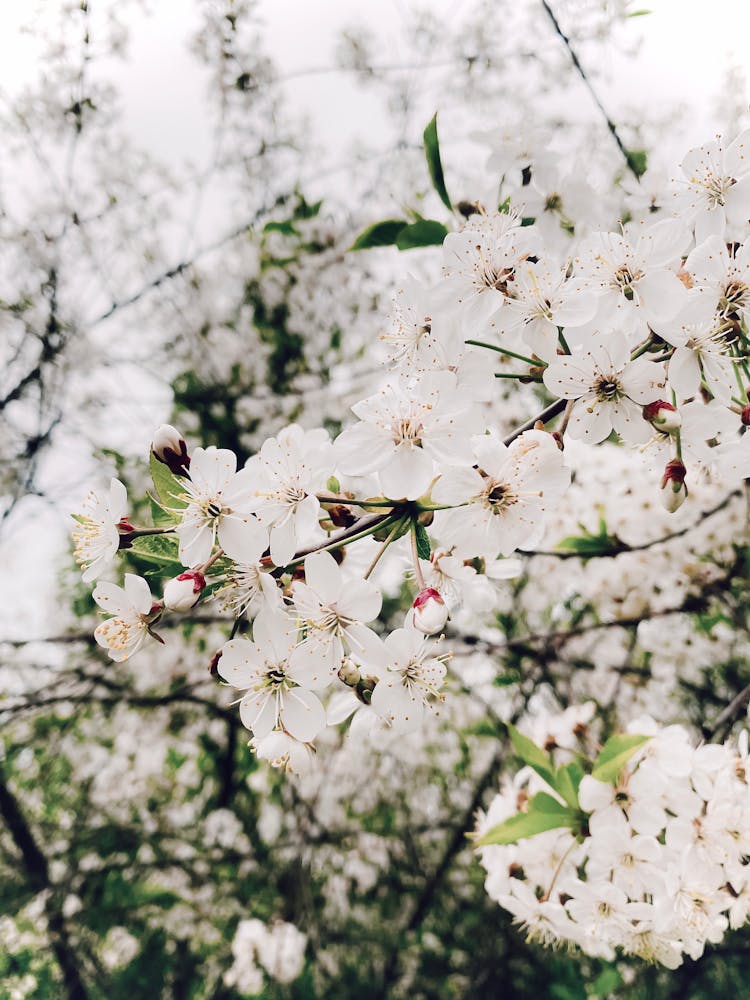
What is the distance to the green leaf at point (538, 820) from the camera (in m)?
1.01

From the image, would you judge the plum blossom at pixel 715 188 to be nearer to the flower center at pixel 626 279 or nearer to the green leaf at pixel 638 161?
the flower center at pixel 626 279

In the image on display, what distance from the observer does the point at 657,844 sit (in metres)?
0.97

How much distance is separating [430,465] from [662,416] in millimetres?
253

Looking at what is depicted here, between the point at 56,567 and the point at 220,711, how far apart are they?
1.65 metres

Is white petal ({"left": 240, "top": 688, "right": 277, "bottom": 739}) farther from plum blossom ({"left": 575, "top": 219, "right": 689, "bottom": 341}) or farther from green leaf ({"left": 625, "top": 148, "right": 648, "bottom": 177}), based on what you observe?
green leaf ({"left": 625, "top": 148, "right": 648, "bottom": 177})

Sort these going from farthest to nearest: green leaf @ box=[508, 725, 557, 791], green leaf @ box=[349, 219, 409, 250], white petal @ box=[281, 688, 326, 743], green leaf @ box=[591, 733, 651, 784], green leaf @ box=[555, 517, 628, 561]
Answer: green leaf @ box=[555, 517, 628, 561], green leaf @ box=[349, 219, 409, 250], green leaf @ box=[508, 725, 557, 791], green leaf @ box=[591, 733, 651, 784], white petal @ box=[281, 688, 326, 743]

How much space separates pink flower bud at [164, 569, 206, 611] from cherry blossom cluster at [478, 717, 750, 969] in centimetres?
69

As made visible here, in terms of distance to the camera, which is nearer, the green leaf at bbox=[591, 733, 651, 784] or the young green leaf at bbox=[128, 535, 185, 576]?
the young green leaf at bbox=[128, 535, 185, 576]

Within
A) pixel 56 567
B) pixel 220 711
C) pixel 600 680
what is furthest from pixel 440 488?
pixel 56 567

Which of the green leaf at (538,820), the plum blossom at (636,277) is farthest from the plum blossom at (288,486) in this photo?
the green leaf at (538,820)

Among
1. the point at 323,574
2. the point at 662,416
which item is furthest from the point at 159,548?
the point at 662,416

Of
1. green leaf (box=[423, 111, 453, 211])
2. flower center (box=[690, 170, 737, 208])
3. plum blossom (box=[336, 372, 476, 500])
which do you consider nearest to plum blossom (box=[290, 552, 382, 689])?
plum blossom (box=[336, 372, 476, 500])

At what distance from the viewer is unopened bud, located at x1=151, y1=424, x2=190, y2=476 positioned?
728mm

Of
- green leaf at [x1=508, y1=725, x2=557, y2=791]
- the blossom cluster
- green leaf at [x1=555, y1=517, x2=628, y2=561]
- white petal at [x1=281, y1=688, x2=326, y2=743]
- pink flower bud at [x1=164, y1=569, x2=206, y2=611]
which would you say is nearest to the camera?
pink flower bud at [x1=164, y1=569, x2=206, y2=611]
